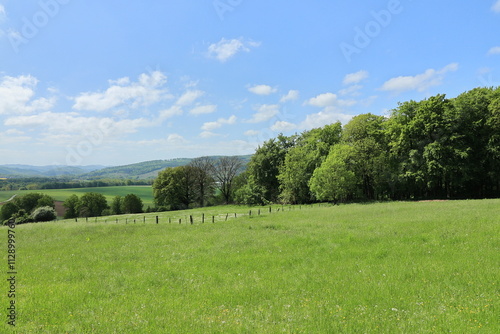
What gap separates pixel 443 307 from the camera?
851 cm

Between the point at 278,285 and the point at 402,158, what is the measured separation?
5337 cm

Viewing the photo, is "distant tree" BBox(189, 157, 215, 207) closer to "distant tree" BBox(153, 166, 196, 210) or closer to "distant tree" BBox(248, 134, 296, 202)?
"distant tree" BBox(153, 166, 196, 210)

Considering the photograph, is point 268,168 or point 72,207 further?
point 72,207

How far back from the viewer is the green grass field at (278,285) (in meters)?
8.16

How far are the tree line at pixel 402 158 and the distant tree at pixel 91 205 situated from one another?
169ft

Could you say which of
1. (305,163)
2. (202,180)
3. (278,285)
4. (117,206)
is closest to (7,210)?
(117,206)

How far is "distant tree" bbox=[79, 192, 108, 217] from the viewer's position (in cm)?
8950

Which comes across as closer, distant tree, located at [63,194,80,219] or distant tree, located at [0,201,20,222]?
distant tree, located at [0,201,20,222]

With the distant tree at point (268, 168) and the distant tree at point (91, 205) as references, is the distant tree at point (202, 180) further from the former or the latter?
the distant tree at point (91, 205)

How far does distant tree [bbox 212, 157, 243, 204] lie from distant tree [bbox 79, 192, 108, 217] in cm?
3987

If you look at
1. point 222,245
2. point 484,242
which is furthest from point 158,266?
point 484,242

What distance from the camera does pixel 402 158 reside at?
5541cm

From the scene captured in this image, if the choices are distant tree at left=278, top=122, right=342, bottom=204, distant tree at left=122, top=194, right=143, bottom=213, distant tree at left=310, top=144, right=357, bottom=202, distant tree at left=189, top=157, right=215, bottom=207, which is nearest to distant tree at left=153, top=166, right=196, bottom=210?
distant tree at left=189, top=157, right=215, bottom=207

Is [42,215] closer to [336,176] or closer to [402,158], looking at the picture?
[336,176]
